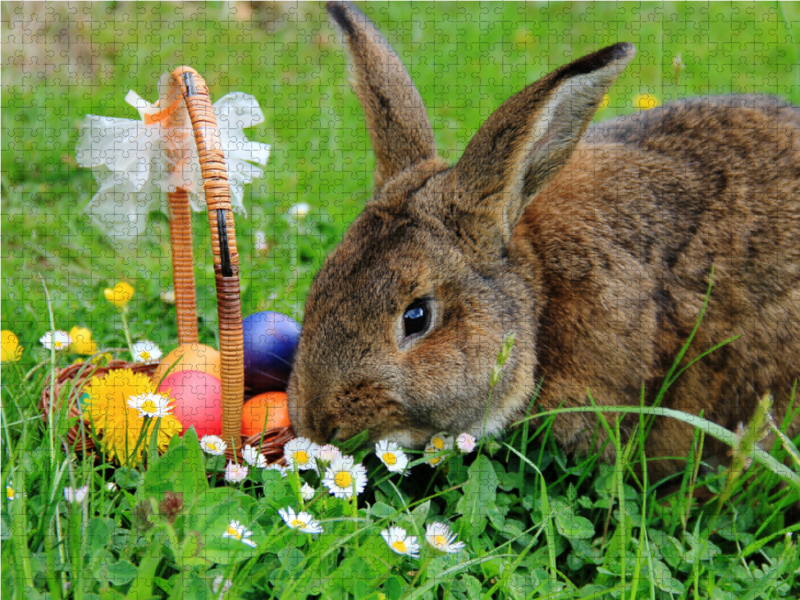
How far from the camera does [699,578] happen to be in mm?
2211

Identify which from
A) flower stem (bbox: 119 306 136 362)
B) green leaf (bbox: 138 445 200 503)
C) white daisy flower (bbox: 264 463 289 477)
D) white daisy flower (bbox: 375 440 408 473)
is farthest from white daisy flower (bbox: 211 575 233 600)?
flower stem (bbox: 119 306 136 362)

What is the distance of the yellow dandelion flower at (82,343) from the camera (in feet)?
8.98

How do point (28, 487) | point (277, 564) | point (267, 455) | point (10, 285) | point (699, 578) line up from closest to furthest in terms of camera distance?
1. point (277, 564)
2. point (28, 487)
3. point (699, 578)
4. point (267, 455)
5. point (10, 285)

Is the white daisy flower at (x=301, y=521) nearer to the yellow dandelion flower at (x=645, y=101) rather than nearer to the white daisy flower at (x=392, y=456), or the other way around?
the white daisy flower at (x=392, y=456)

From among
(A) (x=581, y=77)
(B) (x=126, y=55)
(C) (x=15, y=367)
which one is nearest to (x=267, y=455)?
(C) (x=15, y=367)

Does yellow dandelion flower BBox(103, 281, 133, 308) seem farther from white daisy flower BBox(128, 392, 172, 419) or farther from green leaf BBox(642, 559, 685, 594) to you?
green leaf BBox(642, 559, 685, 594)

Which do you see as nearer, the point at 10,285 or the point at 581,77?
the point at 581,77

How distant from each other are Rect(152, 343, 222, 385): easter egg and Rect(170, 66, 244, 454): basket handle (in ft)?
0.91

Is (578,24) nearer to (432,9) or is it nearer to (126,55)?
(432,9)

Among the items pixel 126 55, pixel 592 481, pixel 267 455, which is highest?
pixel 126 55

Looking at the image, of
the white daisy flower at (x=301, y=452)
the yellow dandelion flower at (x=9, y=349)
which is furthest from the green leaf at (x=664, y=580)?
the yellow dandelion flower at (x=9, y=349)

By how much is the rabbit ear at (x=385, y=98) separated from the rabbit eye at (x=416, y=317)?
0.70m

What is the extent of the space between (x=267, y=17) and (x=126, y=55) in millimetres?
1015

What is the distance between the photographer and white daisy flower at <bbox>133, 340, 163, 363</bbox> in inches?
108
